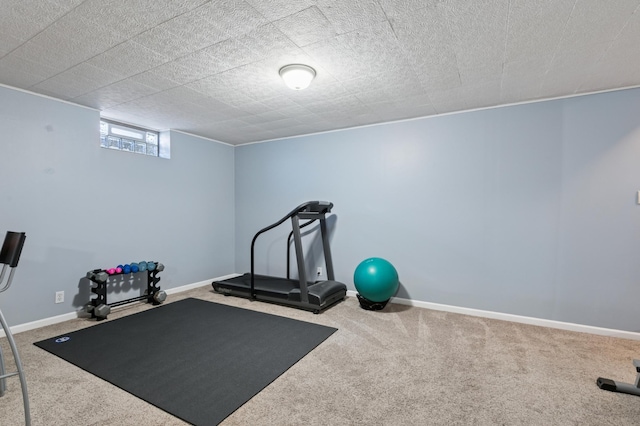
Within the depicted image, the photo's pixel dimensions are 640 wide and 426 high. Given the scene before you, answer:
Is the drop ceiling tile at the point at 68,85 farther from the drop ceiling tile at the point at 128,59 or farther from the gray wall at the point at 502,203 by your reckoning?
the gray wall at the point at 502,203

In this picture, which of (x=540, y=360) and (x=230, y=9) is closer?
(x=230, y=9)

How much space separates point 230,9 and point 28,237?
3.22m

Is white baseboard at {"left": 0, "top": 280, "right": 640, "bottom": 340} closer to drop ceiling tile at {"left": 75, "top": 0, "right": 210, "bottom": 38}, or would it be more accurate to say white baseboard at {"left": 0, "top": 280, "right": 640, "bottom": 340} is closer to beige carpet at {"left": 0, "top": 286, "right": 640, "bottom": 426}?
beige carpet at {"left": 0, "top": 286, "right": 640, "bottom": 426}

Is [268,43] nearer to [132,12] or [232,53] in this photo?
[232,53]

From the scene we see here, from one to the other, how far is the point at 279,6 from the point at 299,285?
3.33 m

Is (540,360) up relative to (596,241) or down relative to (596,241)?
down

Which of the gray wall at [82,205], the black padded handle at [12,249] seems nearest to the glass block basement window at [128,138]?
the gray wall at [82,205]

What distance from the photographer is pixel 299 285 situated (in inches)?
169

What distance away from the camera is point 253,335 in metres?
3.14

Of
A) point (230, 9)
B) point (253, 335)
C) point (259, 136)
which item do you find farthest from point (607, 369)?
point (259, 136)

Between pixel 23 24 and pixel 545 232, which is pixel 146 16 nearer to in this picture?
pixel 23 24

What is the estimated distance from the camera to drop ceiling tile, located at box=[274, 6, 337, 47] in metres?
1.91

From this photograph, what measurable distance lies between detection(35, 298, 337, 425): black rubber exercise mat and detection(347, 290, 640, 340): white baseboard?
1.41 m

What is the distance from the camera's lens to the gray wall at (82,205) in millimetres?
3178
